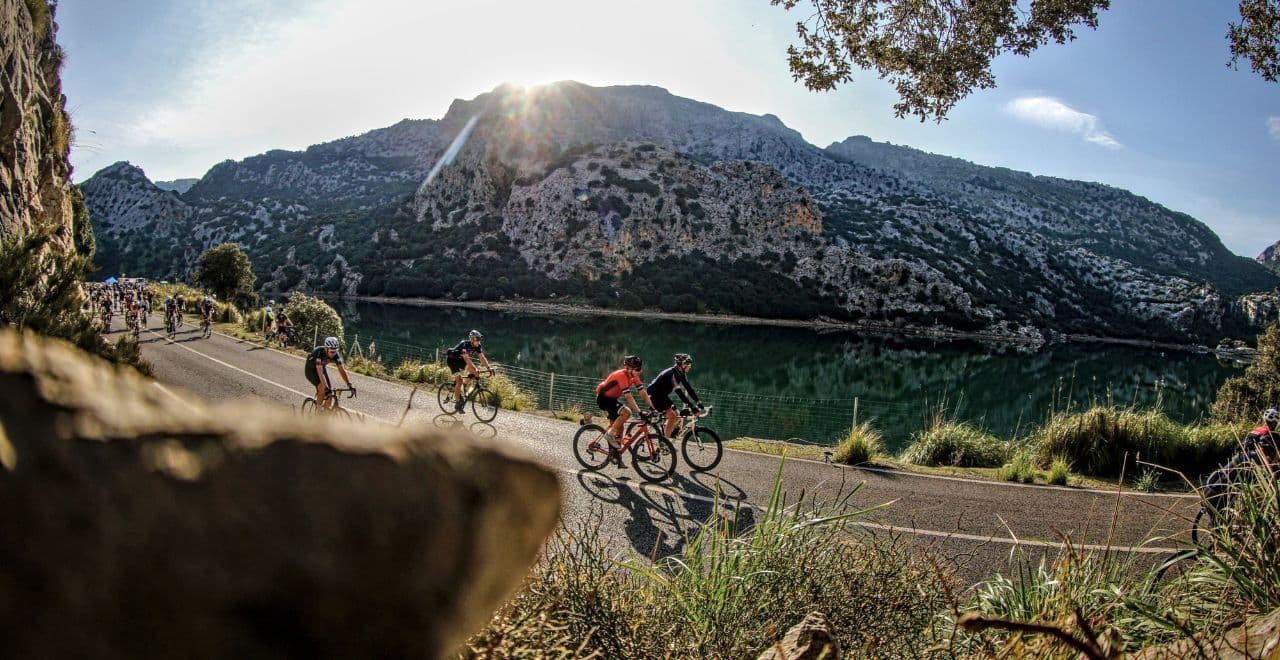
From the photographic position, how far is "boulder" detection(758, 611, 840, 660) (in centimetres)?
152

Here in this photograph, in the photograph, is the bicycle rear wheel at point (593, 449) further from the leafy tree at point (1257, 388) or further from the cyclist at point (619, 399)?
the leafy tree at point (1257, 388)

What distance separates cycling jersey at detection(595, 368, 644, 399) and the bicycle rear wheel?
66 centimetres

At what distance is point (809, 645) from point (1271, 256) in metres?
259

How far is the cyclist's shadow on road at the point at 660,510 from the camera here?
22.9ft

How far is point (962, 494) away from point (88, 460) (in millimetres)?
11133

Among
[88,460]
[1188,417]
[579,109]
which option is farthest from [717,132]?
[88,460]

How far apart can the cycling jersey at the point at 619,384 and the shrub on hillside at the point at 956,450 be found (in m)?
6.49

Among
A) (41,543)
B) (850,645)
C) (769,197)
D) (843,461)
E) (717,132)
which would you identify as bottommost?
(843,461)

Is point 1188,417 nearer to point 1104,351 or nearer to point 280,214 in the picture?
point 1104,351

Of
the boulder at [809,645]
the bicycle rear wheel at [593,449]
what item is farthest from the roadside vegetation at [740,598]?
the bicycle rear wheel at [593,449]

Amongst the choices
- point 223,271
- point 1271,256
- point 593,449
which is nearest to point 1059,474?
point 593,449

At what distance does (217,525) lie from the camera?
1.71ft

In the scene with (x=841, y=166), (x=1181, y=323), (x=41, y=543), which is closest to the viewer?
(x=41, y=543)

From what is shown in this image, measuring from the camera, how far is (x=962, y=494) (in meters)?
9.88
